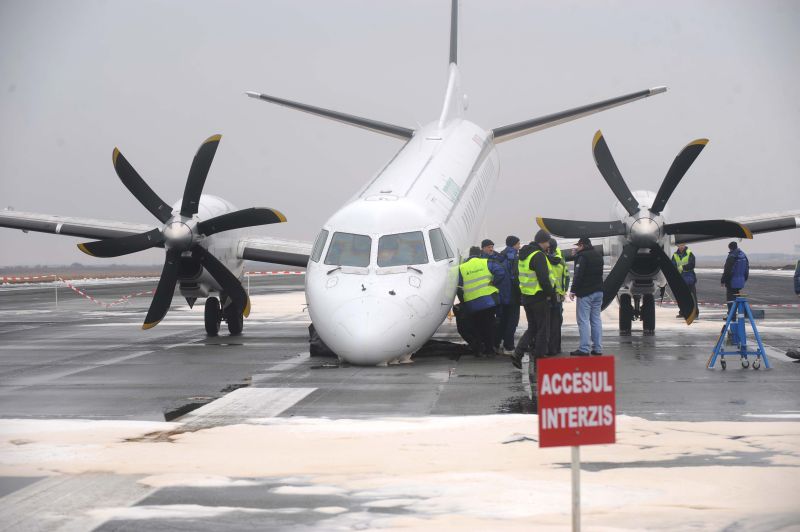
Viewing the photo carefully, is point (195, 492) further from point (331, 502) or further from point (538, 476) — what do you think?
point (538, 476)

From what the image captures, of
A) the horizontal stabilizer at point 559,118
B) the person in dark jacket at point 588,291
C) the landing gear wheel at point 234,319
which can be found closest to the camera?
the person in dark jacket at point 588,291

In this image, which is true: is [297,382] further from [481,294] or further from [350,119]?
[350,119]

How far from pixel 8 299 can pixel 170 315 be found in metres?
14.6

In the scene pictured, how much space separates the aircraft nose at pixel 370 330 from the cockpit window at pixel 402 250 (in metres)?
1.07

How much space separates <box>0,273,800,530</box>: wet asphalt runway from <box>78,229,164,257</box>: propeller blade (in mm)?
1857

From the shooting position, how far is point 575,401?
6148 mm

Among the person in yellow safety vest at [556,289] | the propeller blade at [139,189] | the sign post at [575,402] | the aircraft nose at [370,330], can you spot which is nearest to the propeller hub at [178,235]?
the propeller blade at [139,189]

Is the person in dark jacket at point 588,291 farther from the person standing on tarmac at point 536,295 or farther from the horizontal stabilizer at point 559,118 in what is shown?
the horizontal stabilizer at point 559,118

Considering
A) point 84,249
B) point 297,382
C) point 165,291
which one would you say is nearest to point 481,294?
point 297,382

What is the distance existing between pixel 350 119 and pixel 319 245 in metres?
12.1

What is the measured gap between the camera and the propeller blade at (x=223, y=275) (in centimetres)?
2059

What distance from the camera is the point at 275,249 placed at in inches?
856

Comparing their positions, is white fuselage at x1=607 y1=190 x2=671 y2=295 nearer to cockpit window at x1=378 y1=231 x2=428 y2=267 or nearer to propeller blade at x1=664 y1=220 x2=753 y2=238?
propeller blade at x1=664 y1=220 x2=753 y2=238

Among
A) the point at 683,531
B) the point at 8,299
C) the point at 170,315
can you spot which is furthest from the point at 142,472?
the point at 8,299
